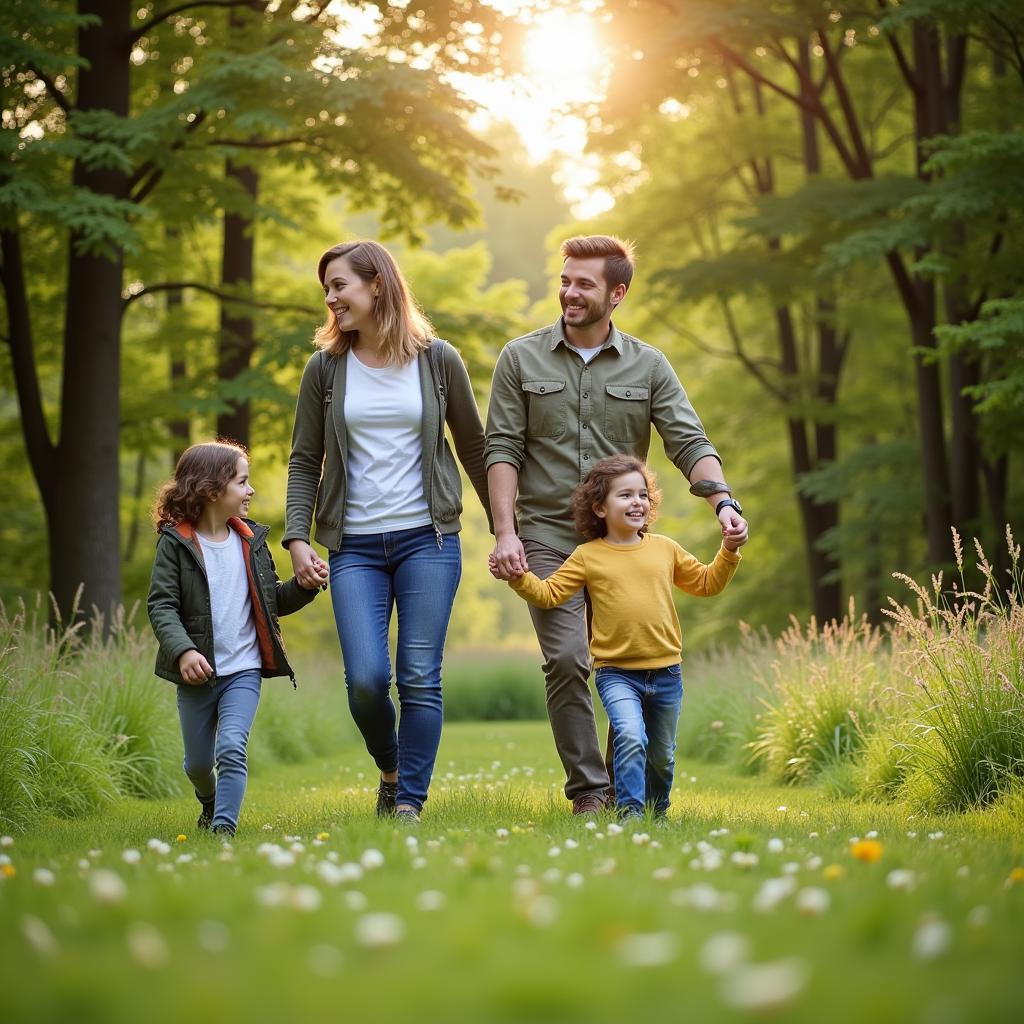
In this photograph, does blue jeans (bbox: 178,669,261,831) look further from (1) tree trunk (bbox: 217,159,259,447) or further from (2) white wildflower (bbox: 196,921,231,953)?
(1) tree trunk (bbox: 217,159,259,447)

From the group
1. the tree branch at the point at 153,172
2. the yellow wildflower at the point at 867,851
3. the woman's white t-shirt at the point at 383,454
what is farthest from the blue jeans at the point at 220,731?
the tree branch at the point at 153,172

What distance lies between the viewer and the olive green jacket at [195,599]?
540cm

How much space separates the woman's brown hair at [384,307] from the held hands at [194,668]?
5.02ft

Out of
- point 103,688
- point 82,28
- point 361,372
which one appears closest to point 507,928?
point 361,372

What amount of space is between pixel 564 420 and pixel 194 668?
2021mm

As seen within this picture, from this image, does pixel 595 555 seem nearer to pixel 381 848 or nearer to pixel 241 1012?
pixel 381 848

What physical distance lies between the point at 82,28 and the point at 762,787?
10008 mm

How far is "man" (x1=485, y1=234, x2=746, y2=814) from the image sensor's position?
18.9 feet

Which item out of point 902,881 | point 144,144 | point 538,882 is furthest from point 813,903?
point 144,144

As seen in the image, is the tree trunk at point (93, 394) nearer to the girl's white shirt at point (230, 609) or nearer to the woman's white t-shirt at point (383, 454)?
the girl's white shirt at point (230, 609)

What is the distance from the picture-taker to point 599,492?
5.61 metres

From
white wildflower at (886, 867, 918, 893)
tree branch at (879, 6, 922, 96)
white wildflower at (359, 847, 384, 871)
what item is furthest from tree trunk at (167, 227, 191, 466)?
white wildflower at (886, 867, 918, 893)

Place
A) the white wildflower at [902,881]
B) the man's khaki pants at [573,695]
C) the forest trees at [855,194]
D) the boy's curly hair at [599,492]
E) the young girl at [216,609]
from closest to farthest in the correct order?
the white wildflower at [902,881]
the young girl at [216,609]
the boy's curly hair at [599,492]
the man's khaki pants at [573,695]
the forest trees at [855,194]

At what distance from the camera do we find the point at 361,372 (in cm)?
580
